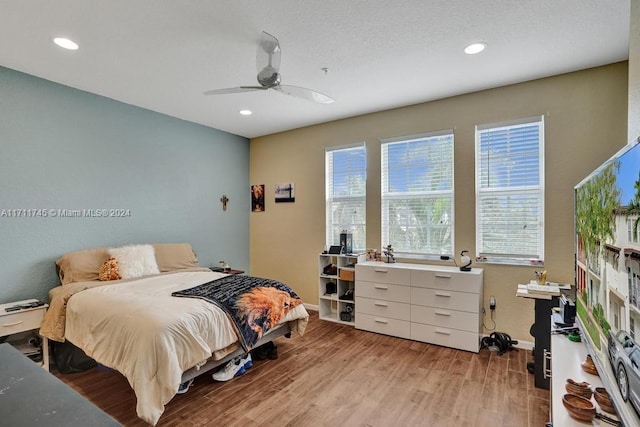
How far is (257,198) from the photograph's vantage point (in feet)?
17.6

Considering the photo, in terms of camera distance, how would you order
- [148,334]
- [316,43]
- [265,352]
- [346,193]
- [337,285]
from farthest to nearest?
[346,193] < [337,285] < [265,352] < [316,43] < [148,334]

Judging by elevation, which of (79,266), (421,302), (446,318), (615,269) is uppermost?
(615,269)

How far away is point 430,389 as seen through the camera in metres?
2.53

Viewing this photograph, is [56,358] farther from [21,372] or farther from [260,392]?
[21,372]

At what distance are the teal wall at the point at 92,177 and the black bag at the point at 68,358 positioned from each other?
23.2 inches

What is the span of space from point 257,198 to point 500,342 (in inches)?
154

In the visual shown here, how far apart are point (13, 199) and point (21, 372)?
2.91 m

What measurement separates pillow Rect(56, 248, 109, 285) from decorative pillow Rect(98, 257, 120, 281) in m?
0.08

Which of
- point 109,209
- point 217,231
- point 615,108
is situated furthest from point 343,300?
point 615,108

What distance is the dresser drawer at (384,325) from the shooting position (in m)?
3.54

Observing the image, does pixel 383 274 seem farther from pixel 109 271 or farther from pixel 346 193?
pixel 109 271

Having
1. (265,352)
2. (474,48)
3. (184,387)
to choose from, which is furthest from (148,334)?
(474,48)

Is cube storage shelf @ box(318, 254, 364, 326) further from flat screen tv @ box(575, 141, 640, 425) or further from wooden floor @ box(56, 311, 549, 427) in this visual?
flat screen tv @ box(575, 141, 640, 425)

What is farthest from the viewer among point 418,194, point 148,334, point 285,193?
point 285,193
